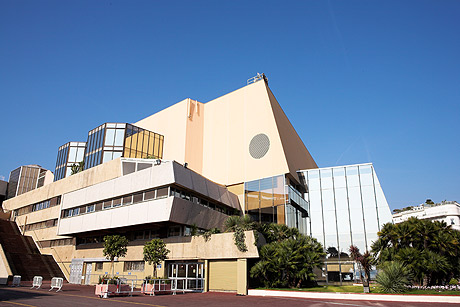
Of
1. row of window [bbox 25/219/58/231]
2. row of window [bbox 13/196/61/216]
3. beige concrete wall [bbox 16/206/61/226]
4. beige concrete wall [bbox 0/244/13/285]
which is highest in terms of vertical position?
row of window [bbox 13/196/61/216]

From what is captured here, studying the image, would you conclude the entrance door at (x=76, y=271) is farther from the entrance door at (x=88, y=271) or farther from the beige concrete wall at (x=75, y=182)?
the beige concrete wall at (x=75, y=182)

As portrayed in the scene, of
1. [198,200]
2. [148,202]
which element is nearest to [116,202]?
[148,202]

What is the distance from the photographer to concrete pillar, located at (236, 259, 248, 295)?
82.7ft

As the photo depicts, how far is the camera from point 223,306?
643 inches

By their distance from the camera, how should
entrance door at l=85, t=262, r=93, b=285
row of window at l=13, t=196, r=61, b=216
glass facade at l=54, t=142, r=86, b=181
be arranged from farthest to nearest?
glass facade at l=54, t=142, r=86, b=181 → row of window at l=13, t=196, r=61, b=216 → entrance door at l=85, t=262, r=93, b=285

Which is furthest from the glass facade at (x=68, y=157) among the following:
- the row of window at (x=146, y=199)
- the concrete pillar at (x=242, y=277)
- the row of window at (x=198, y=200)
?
the concrete pillar at (x=242, y=277)

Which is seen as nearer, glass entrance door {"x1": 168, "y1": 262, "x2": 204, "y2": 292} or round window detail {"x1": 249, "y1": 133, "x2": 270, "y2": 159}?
glass entrance door {"x1": 168, "y1": 262, "x2": 204, "y2": 292}

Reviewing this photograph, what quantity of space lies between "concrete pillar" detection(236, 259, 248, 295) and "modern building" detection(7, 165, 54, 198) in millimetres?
62751

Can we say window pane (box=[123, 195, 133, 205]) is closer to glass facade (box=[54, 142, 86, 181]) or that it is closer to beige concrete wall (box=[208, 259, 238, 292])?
beige concrete wall (box=[208, 259, 238, 292])

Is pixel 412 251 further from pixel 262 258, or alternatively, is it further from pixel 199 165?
pixel 199 165

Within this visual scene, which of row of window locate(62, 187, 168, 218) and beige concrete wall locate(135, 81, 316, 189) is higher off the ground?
beige concrete wall locate(135, 81, 316, 189)

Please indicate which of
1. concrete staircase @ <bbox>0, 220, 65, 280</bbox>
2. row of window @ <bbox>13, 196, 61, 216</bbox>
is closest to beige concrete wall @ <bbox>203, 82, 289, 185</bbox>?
row of window @ <bbox>13, 196, 61, 216</bbox>

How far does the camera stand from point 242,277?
2581 centimetres

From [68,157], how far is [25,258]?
26088 mm
